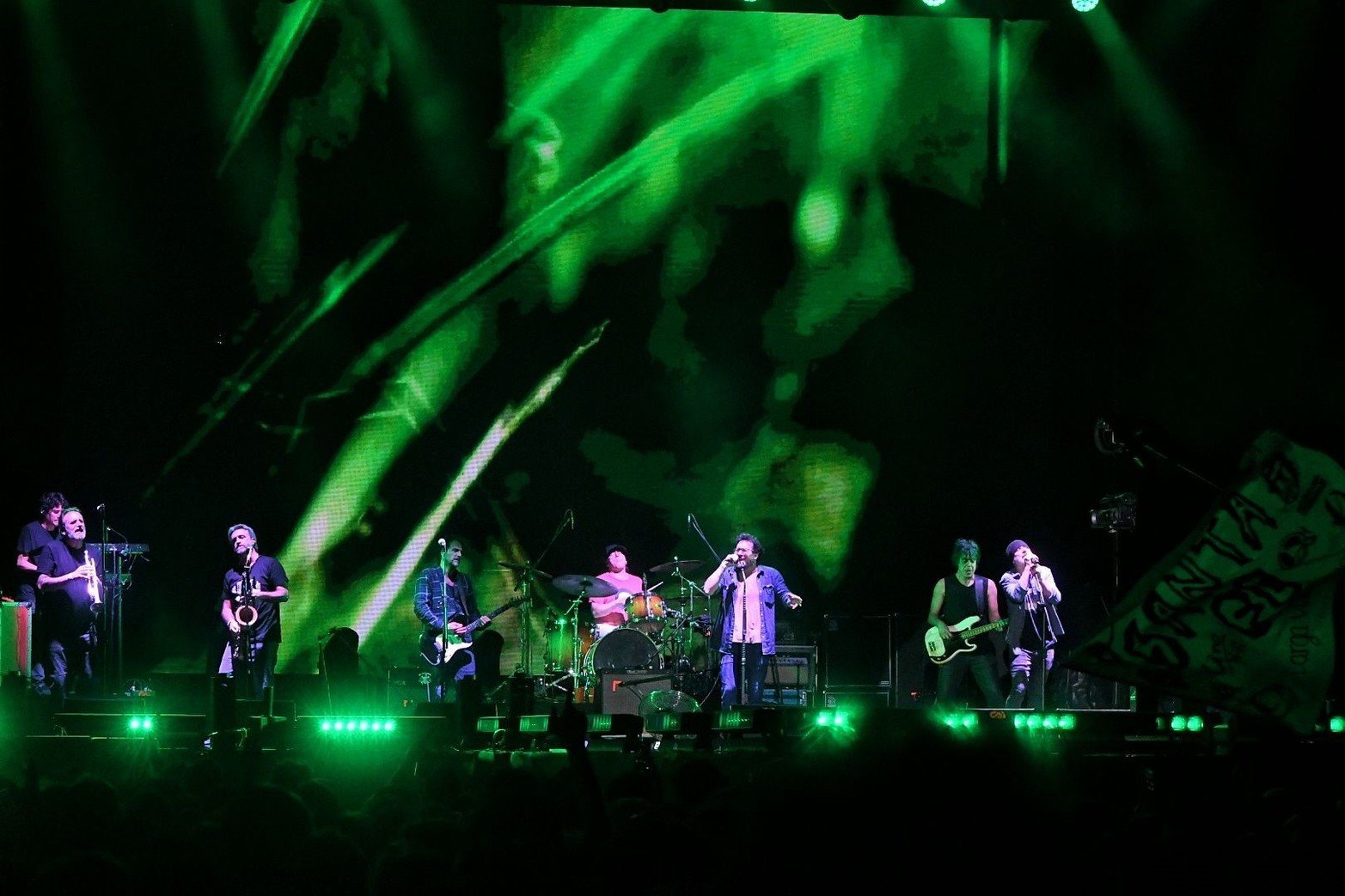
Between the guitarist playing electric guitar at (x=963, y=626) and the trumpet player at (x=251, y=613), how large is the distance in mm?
5423

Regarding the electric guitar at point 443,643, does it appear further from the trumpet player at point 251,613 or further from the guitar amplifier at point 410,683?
the trumpet player at point 251,613

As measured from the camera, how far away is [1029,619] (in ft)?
44.8

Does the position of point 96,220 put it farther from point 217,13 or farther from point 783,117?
point 783,117

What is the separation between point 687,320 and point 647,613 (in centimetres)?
320

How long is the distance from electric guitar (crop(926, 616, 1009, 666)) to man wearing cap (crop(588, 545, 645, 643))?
322 centimetres

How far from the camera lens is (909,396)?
52.7ft

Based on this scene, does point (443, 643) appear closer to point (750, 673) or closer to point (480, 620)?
point (480, 620)

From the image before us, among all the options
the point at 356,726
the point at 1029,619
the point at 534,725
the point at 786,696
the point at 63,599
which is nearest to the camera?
the point at 534,725

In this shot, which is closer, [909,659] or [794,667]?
[794,667]

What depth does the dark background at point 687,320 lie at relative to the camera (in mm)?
14828

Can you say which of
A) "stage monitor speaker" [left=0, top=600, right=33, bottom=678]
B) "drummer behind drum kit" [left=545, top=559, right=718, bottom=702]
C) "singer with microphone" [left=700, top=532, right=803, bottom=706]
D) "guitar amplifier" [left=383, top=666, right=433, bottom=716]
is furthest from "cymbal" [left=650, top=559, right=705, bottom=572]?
"stage monitor speaker" [left=0, top=600, right=33, bottom=678]

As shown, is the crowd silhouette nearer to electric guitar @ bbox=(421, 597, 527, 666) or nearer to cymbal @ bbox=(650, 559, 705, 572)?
electric guitar @ bbox=(421, 597, 527, 666)

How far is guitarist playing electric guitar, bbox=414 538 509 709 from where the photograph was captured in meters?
13.8

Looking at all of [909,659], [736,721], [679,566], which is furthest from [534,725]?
[909,659]
